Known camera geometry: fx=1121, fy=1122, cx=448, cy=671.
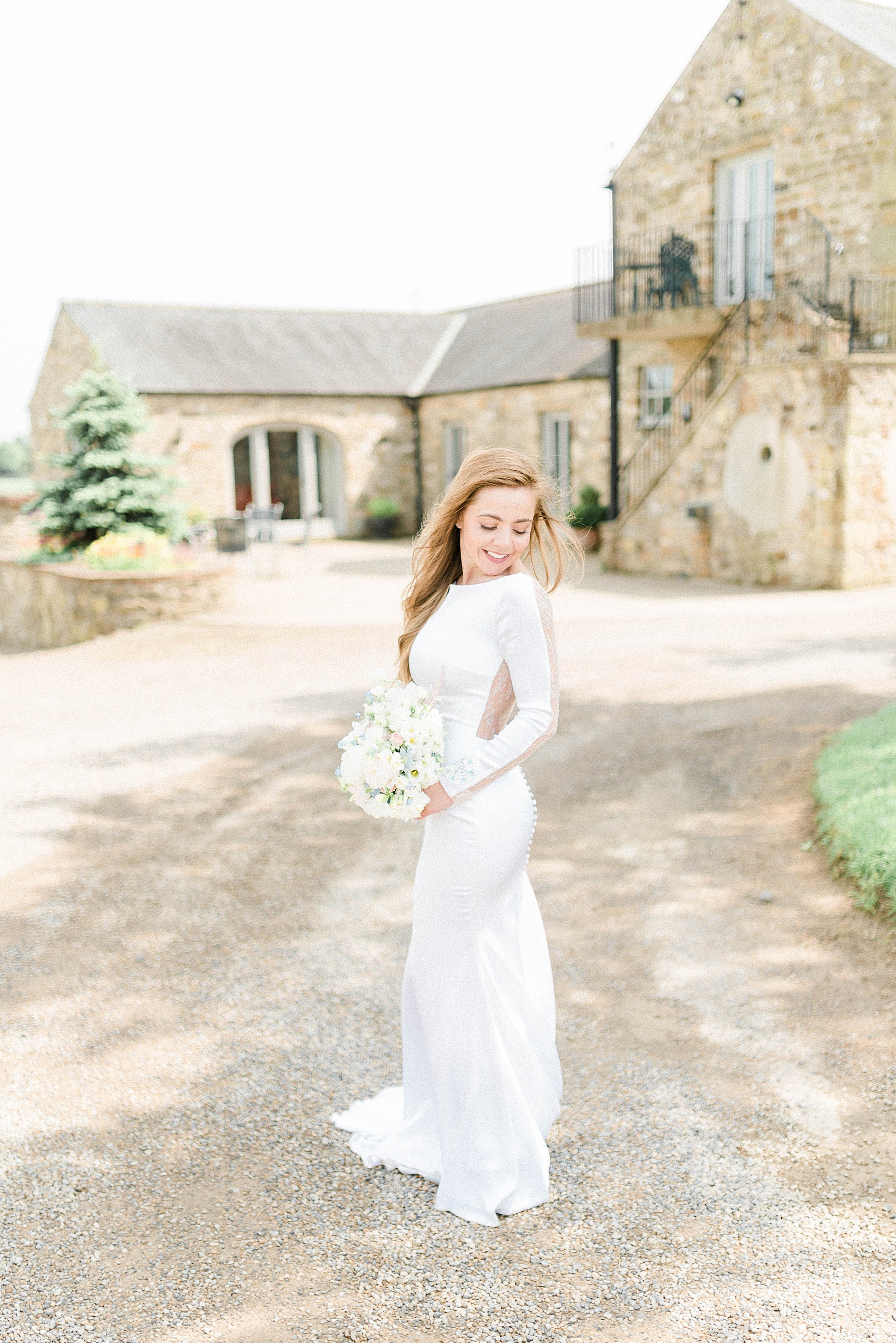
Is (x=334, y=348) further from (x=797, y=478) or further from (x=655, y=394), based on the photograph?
(x=797, y=478)

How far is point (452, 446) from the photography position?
25703 millimetres

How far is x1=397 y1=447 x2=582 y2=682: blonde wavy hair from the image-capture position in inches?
122

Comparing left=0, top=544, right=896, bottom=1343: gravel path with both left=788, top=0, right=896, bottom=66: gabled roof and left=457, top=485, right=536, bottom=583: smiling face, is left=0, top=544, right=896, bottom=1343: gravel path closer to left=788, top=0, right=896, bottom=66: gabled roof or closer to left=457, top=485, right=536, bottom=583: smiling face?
left=457, top=485, right=536, bottom=583: smiling face

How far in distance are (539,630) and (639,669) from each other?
22.3 ft

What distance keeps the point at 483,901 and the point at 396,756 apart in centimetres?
52

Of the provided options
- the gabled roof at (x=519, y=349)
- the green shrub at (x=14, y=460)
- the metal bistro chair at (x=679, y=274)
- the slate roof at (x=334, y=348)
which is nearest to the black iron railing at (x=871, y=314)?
the metal bistro chair at (x=679, y=274)

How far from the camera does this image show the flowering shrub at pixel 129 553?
14.4 meters

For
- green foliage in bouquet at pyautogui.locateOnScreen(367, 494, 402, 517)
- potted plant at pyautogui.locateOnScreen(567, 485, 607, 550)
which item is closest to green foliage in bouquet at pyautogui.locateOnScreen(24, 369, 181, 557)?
potted plant at pyautogui.locateOnScreen(567, 485, 607, 550)

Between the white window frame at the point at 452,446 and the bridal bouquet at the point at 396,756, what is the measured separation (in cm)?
2270

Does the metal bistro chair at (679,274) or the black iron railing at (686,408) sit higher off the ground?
the metal bistro chair at (679,274)

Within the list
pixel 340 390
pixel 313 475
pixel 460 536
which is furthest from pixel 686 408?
pixel 460 536

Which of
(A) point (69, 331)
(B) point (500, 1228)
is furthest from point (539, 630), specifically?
(A) point (69, 331)

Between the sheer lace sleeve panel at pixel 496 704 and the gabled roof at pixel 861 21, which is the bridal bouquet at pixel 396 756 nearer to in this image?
the sheer lace sleeve panel at pixel 496 704

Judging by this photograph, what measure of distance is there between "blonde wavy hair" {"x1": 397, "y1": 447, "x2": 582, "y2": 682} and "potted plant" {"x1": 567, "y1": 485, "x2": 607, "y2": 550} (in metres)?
17.4
